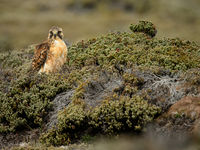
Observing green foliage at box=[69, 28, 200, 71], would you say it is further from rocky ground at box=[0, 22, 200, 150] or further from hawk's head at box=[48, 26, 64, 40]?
hawk's head at box=[48, 26, 64, 40]

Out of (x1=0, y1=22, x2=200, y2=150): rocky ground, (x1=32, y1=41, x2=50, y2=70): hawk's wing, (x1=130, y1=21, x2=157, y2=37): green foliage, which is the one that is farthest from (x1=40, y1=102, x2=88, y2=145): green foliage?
(x1=130, y1=21, x2=157, y2=37): green foliage

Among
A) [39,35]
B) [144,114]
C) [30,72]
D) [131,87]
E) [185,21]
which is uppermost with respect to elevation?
[185,21]

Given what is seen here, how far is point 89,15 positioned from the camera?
68.8m

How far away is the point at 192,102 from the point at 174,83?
110cm

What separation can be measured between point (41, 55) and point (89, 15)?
2283 inches

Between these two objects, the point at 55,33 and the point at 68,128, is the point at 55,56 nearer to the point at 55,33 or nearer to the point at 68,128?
the point at 55,33

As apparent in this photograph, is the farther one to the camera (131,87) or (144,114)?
(131,87)

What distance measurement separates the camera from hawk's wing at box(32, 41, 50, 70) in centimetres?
1165

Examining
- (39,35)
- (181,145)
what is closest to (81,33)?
(39,35)

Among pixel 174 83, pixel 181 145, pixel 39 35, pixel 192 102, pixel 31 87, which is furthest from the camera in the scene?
pixel 39 35

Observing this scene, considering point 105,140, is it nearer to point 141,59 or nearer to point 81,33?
point 141,59

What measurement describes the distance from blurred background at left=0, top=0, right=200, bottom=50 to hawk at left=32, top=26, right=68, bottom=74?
38.6m

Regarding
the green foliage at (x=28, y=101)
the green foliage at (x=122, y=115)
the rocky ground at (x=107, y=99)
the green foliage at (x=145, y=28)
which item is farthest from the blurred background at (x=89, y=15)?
the green foliage at (x=122, y=115)

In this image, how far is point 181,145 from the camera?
4.08 metres
